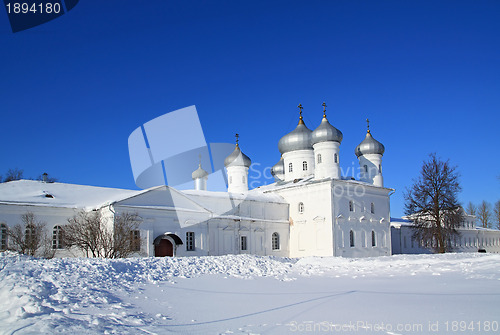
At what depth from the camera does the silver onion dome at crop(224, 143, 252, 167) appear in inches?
1475

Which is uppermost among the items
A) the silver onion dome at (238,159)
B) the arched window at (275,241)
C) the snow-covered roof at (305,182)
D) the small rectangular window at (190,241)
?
the silver onion dome at (238,159)

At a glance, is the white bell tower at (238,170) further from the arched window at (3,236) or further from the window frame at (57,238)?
the arched window at (3,236)

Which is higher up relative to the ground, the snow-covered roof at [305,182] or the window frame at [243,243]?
the snow-covered roof at [305,182]

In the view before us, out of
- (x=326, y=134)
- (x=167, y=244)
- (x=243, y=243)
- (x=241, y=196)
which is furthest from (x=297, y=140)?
(x=167, y=244)

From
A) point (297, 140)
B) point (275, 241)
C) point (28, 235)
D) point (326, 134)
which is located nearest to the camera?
point (28, 235)

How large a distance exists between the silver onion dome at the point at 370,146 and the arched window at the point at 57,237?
24.0 m

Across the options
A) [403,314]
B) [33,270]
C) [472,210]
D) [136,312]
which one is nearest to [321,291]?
[403,314]

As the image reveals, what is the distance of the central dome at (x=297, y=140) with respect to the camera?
3531 centimetres

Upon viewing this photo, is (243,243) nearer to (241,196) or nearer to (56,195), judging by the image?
(241,196)

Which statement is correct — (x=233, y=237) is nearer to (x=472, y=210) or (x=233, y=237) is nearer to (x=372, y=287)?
(x=372, y=287)

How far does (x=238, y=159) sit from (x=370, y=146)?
11086 mm

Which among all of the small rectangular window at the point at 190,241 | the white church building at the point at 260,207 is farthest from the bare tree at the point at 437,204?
the small rectangular window at the point at 190,241

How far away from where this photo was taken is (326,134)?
31.7m

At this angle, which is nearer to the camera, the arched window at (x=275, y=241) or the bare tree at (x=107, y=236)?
the bare tree at (x=107, y=236)
